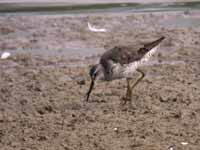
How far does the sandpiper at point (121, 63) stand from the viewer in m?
9.42

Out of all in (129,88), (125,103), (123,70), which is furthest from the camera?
(129,88)

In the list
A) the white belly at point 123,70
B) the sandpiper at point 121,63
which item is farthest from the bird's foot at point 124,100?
the white belly at point 123,70

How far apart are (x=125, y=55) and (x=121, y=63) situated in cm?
13

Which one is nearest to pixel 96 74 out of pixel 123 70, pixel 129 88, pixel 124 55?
pixel 123 70

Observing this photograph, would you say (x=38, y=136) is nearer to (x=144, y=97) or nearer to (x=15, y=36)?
(x=144, y=97)

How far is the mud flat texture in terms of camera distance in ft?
26.2

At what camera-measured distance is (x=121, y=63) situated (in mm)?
9578

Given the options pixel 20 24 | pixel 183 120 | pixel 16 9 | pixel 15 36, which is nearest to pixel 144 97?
pixel 183 120

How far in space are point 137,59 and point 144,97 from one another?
55 centimetres

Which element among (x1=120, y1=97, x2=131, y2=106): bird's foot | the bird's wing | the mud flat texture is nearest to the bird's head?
the bird's wing

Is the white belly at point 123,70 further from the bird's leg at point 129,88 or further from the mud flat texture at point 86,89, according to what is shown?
the mud flat texture at point 86,89

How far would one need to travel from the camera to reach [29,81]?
1062 cm

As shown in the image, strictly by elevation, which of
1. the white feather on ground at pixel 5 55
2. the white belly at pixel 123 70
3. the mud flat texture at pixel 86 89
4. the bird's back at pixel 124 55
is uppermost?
the bird's back at pixel 124 55

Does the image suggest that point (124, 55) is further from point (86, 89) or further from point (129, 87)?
point (86, 89)
